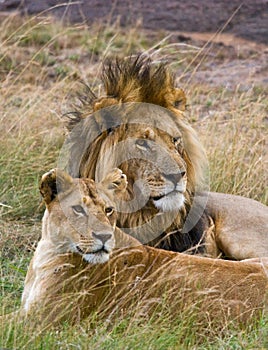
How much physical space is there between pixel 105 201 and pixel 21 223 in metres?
1.85

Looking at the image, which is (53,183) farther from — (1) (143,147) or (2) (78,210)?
(1) (143,147)

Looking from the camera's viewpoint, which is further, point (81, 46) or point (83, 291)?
point (81, 46)

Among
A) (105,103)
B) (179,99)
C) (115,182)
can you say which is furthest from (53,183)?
(179,99)

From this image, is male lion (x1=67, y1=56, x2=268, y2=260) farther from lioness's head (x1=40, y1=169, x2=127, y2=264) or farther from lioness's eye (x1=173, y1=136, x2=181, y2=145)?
lioness's head (x1=40, y1=169, x2=127, y2=264)

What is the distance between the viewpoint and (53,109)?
7.08 m

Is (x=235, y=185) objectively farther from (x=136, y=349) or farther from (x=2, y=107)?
(x=136, y=349)

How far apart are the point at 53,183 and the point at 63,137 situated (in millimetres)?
2590

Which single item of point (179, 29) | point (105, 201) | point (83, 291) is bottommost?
point (179, 29)

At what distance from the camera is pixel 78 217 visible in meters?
3.98

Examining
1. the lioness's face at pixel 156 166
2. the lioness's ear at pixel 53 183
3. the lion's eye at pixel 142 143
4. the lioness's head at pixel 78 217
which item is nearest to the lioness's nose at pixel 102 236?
the lioness's head at pixel 78 217

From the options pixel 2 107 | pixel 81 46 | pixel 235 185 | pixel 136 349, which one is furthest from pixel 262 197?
pixel 81 46

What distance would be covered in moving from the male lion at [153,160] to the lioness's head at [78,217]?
1.75 feet

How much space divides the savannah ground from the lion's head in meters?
0.60

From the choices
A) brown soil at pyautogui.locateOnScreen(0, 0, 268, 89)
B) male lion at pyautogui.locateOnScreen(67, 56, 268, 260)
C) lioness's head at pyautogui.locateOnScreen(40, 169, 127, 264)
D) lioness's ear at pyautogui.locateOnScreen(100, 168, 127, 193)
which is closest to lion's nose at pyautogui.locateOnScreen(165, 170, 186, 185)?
male lion at pyautogui.locateOnScreen(67, 56, 268, 260)
